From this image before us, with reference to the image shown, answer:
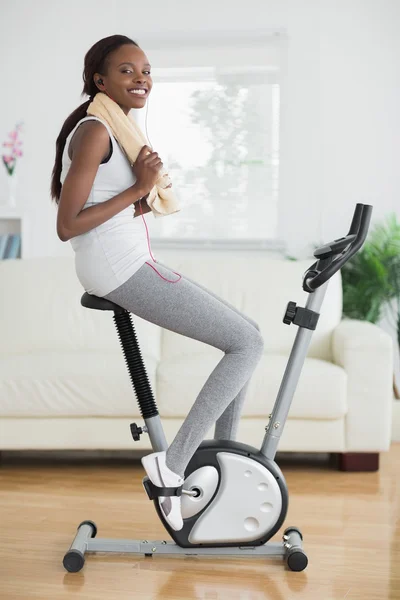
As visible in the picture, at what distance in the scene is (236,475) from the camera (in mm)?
2080

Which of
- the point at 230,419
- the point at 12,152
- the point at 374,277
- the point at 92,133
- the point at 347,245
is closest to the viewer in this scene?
the point at 92,133

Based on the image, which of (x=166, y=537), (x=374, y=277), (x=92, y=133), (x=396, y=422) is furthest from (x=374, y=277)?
(x=92, y=133)

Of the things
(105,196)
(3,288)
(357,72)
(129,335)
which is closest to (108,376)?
(3,288)

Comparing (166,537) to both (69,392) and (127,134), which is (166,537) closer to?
(69,392)

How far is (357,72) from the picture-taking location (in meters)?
4.57

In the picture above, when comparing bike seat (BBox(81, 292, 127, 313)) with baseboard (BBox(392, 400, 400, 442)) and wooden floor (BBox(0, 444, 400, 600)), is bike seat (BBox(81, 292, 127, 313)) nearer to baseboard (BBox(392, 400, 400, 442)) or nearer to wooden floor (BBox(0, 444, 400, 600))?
wooden floor (BBox(0, 444, 400, 600))

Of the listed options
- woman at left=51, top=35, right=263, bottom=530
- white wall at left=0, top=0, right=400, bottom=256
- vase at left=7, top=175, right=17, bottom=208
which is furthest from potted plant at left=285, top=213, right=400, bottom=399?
woman at left=51, top=35, right=263, bottom=530

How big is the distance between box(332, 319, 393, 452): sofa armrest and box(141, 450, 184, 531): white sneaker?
1.38 m

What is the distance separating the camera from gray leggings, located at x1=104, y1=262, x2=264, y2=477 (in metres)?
1.99

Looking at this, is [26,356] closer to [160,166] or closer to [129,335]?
[129,335]

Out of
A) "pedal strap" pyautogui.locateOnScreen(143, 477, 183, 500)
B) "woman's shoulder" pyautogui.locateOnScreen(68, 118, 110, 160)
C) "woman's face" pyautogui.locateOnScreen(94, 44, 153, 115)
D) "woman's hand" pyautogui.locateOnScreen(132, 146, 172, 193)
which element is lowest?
"pedal strap" pyautogui.locateOnScreen(143, 477, 183, 500)

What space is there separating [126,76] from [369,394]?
1.81 metres

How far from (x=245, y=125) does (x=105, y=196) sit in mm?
Answer: 2835

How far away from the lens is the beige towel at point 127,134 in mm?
1951
